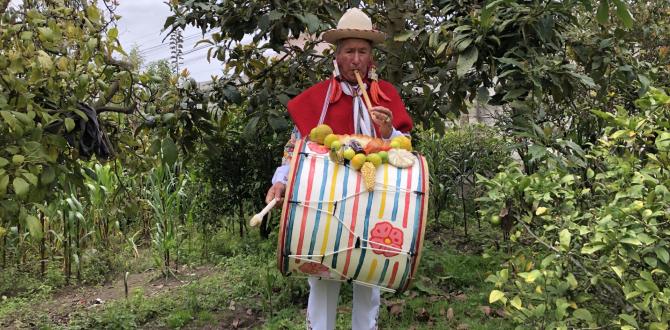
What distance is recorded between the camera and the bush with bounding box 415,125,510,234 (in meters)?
4.76

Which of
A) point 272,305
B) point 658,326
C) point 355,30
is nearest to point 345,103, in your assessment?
point 355,30

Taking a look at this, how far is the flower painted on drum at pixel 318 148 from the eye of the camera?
6.37ft

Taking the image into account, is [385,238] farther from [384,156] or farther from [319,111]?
[319,111]

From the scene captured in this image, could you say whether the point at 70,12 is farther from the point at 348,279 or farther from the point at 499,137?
the point at 499,137

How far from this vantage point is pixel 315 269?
6.35 feet

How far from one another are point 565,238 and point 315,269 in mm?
765

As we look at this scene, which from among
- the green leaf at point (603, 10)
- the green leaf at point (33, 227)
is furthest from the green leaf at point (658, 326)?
the green leaf at point (33, 227)

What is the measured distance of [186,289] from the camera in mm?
3613

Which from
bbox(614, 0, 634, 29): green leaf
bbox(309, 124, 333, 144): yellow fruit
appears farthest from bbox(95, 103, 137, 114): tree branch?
bbox(614, 0, 634, 29): green leaf

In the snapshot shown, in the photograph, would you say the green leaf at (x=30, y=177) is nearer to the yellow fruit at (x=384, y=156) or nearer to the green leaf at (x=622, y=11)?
the yellow fruit at (x=384, y=156)

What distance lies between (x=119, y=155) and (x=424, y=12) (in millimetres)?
1874

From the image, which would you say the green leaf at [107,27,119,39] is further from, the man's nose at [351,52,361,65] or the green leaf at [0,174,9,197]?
the man's nose at [351,52,361,65]

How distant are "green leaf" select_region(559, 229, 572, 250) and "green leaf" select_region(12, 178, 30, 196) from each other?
1.49 m

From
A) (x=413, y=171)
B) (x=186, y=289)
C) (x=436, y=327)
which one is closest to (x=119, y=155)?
(x=186, y=289)
